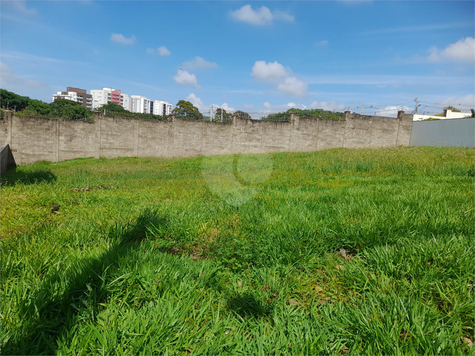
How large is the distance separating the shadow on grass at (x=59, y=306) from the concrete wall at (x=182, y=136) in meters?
18.9

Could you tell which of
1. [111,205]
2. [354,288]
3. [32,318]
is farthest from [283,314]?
[111,205]

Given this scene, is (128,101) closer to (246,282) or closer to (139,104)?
(139,104)

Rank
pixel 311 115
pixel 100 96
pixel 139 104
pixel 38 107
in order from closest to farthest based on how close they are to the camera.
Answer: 1. pixel 311 115
2. pixel 38 107
3. pixel 100 96
4. pixel 139 104

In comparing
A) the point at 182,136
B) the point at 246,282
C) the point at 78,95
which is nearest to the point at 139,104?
the point at 78,95

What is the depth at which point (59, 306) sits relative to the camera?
179 cm

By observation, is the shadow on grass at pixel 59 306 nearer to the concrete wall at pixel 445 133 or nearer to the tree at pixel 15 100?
the concrete wall at pixel 445 133

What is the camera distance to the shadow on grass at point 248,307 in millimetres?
1928

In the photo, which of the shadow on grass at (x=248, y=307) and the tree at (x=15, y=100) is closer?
the shadow on grass at (x=248, y=307)

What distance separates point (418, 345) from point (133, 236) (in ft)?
8.83

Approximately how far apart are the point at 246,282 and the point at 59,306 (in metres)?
1.30

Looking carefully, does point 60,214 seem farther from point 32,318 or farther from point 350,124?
point 350,124

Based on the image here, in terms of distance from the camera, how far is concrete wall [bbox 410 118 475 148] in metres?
22.9

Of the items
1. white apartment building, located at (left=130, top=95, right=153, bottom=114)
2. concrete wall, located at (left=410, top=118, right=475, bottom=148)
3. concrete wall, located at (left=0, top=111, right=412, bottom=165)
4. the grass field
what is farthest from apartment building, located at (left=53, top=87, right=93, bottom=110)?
the grass field

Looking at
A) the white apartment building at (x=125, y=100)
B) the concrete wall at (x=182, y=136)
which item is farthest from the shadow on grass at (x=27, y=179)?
the white apartment building at (x=125, y=100)
